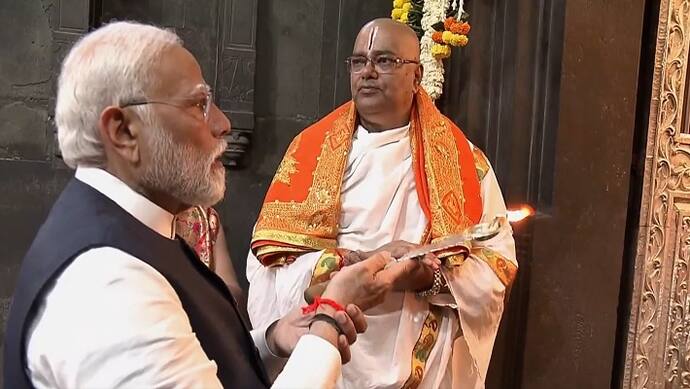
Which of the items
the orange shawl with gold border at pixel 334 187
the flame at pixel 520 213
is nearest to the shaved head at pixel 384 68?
the orange shawl with gold border at pixel 334 187

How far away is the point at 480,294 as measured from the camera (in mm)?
2406

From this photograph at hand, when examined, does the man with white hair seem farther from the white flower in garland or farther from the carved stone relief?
the carved stone relief

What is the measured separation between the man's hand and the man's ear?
45 centimetres

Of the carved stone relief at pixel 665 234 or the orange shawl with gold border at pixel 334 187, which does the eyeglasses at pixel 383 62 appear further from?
the carved stone relief at pixel 665 234

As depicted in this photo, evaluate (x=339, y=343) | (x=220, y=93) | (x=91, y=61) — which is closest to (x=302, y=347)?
(x=339, y=343)

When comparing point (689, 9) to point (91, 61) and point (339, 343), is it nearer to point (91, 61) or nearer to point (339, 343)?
point (339, 343)

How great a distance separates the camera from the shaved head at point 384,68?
98.4 inches

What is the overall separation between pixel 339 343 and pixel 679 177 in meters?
2.61

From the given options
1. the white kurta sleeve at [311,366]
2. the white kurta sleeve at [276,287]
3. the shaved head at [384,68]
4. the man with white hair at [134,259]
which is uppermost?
the shaved head at [384,68]

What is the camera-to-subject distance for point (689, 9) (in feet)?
10.8

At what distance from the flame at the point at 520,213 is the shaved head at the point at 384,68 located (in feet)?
2.38

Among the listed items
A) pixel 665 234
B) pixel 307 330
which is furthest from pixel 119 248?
pixel 665 234

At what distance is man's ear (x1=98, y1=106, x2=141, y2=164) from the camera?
1.17 m

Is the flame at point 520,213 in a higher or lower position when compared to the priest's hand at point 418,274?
higher
